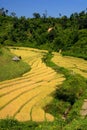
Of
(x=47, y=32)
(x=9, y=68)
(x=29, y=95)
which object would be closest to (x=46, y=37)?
(x=47, y=32)

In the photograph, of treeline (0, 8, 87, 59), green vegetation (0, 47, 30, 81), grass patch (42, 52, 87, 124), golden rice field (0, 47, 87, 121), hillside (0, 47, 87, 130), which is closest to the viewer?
hillside (0, 47, 87, 130)

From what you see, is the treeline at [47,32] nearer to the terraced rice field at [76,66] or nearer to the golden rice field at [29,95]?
the terraced rice field at [76,66]

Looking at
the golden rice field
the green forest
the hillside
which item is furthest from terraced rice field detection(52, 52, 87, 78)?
the hillside

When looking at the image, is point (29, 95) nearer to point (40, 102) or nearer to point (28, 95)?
point (28, 95)

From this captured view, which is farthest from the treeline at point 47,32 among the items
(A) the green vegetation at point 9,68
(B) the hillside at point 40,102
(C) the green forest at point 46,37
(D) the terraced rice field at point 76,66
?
(B) the hillside at point 40,102

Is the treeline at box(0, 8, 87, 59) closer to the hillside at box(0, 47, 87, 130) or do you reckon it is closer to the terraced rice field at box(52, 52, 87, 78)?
the terraced rice field at box(52, 52, 87, 78)
